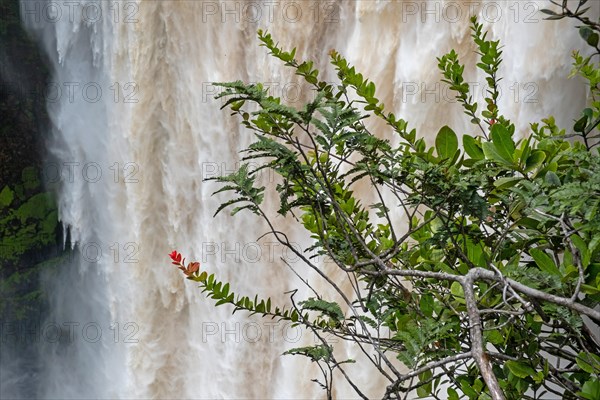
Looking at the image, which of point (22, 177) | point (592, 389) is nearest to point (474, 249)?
point (592, 389)

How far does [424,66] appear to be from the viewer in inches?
148

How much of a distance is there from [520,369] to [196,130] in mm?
4577

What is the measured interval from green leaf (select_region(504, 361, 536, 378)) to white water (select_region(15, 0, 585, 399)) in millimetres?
1920

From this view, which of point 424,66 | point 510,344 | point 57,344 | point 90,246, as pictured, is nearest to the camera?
point 510,344

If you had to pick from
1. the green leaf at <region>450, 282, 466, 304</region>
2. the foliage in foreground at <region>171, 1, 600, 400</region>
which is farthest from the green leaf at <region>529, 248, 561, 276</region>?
the green leaf at <region>450, 282, 466, 304</region>

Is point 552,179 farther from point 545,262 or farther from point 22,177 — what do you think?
point 22,177

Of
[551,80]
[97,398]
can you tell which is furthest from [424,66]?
[97,398]

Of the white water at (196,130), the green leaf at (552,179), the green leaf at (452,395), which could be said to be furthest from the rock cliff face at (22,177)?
the green leaf at (552,179)

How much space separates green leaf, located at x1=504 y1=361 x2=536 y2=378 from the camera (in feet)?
4.71

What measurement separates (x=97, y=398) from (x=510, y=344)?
22.8ft

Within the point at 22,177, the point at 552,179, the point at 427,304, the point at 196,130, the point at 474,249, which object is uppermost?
the point at 22,177

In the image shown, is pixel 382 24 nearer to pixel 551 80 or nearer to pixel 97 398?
pixel 551 80

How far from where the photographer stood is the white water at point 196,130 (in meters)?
3.65

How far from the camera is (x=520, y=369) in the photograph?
56.9 inches
